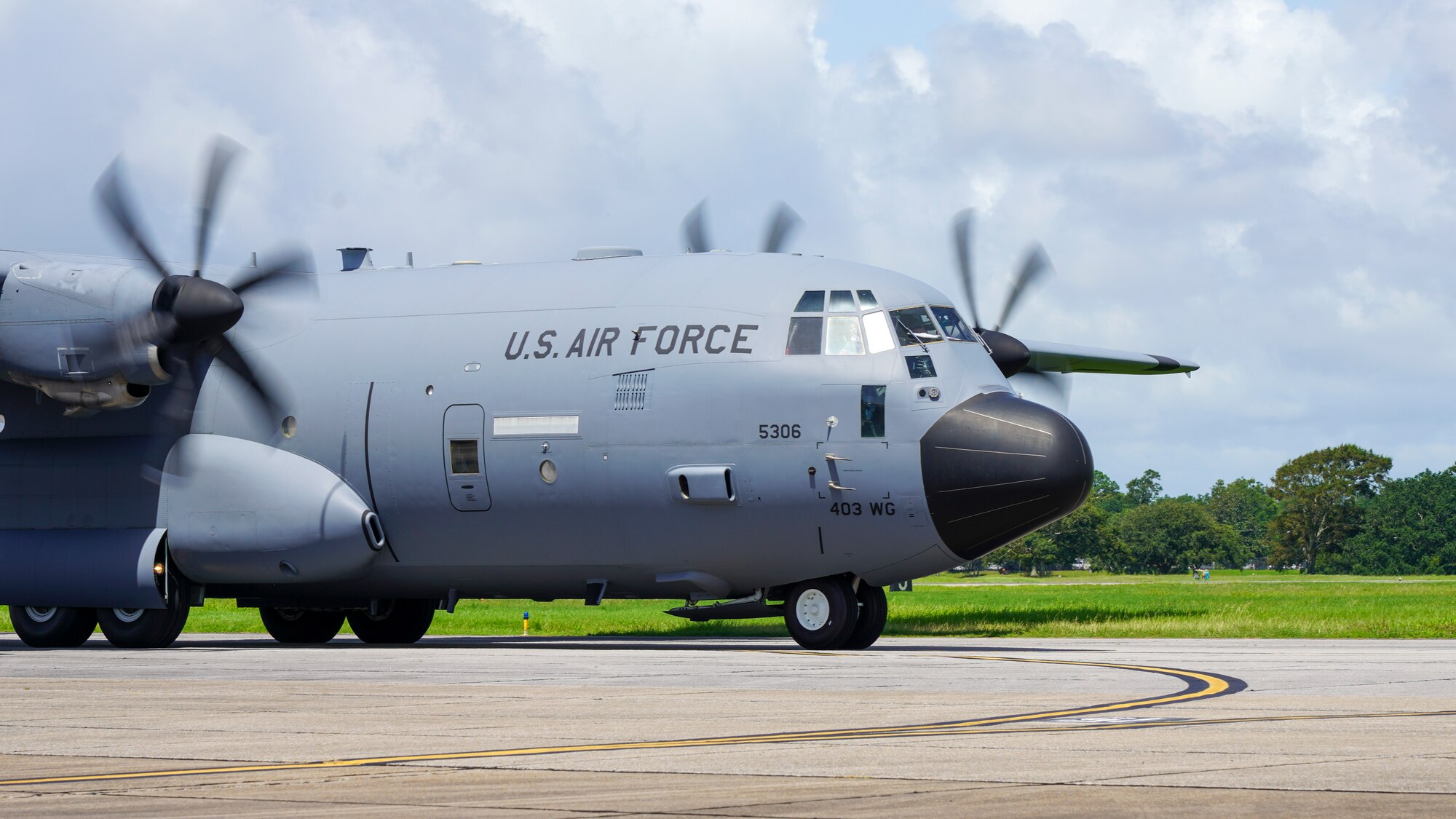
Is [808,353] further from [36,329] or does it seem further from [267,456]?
[36,329]

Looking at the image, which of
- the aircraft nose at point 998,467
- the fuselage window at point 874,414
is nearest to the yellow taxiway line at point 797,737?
the aircraft nose at point 998,467

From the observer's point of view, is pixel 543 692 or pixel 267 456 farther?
pixel 267 456

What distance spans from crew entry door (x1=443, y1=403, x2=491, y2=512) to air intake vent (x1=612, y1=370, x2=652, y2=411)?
2.32 metres

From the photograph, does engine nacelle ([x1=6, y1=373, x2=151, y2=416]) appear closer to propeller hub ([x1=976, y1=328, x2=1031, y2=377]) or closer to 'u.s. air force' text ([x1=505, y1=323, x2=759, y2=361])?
'u.s. air force' text ([x1=505, y1=323, x2=759, y2=361])

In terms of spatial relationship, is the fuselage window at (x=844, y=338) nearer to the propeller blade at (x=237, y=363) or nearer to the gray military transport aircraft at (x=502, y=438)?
the gray military transport aircraft at (x=502, y=438)

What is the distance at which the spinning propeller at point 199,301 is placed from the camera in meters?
24.5

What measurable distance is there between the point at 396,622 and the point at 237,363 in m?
7.02

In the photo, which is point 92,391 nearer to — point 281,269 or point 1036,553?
point 281,269

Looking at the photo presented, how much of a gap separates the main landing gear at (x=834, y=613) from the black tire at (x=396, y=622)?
8.38 meters

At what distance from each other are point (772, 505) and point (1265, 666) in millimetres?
7479

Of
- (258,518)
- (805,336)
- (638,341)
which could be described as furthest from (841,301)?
(258,518)

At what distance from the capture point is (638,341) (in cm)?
2514

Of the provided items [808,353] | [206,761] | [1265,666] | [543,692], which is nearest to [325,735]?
[206,761]

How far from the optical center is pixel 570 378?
25.5m
